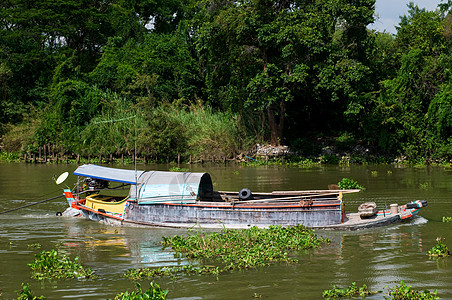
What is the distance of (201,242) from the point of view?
13062 millimetres

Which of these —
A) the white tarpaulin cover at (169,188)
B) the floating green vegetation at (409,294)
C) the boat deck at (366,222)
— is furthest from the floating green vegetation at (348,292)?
the white tarpaulin cover at (169,188)

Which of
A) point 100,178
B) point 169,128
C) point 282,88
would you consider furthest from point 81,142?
point 100,178

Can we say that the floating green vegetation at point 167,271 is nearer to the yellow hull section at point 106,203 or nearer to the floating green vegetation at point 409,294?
the floating green vegetation at point 409,294

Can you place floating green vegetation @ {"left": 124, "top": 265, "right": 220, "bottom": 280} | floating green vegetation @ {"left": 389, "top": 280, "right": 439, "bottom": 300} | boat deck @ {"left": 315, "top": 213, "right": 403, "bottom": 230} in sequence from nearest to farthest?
floating green vegetation @ {"left": 389, "top": 280, "right": 439, "bottom": 300}, floating green vegetation @ {"left": 124, "top": 265, "right": 220, "bottom": 280}, boat deck @ {"left": 315, "top": 213, "right": 403, "bottom": 230}

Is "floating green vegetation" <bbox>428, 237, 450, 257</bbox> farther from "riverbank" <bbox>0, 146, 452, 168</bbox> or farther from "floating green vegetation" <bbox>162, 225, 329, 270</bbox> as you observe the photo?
"riverbank" <bbox>0, 146, 452, 168</bbox>

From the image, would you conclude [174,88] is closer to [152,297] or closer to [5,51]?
[5,51]

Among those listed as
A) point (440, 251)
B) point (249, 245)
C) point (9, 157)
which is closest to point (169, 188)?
point (249, 245)

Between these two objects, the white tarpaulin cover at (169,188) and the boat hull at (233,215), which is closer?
the boat hull at (233,215)

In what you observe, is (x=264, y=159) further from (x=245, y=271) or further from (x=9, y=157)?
(x=245, y=271)

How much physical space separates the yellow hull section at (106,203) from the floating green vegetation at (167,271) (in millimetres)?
5836

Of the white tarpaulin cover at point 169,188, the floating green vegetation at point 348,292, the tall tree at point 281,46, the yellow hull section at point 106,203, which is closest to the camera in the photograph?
the floating green vegetation at point 348,292

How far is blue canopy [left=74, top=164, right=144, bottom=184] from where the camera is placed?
17.1m

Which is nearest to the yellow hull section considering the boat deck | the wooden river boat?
the wooden river boat

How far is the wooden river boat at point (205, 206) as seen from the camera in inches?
601
